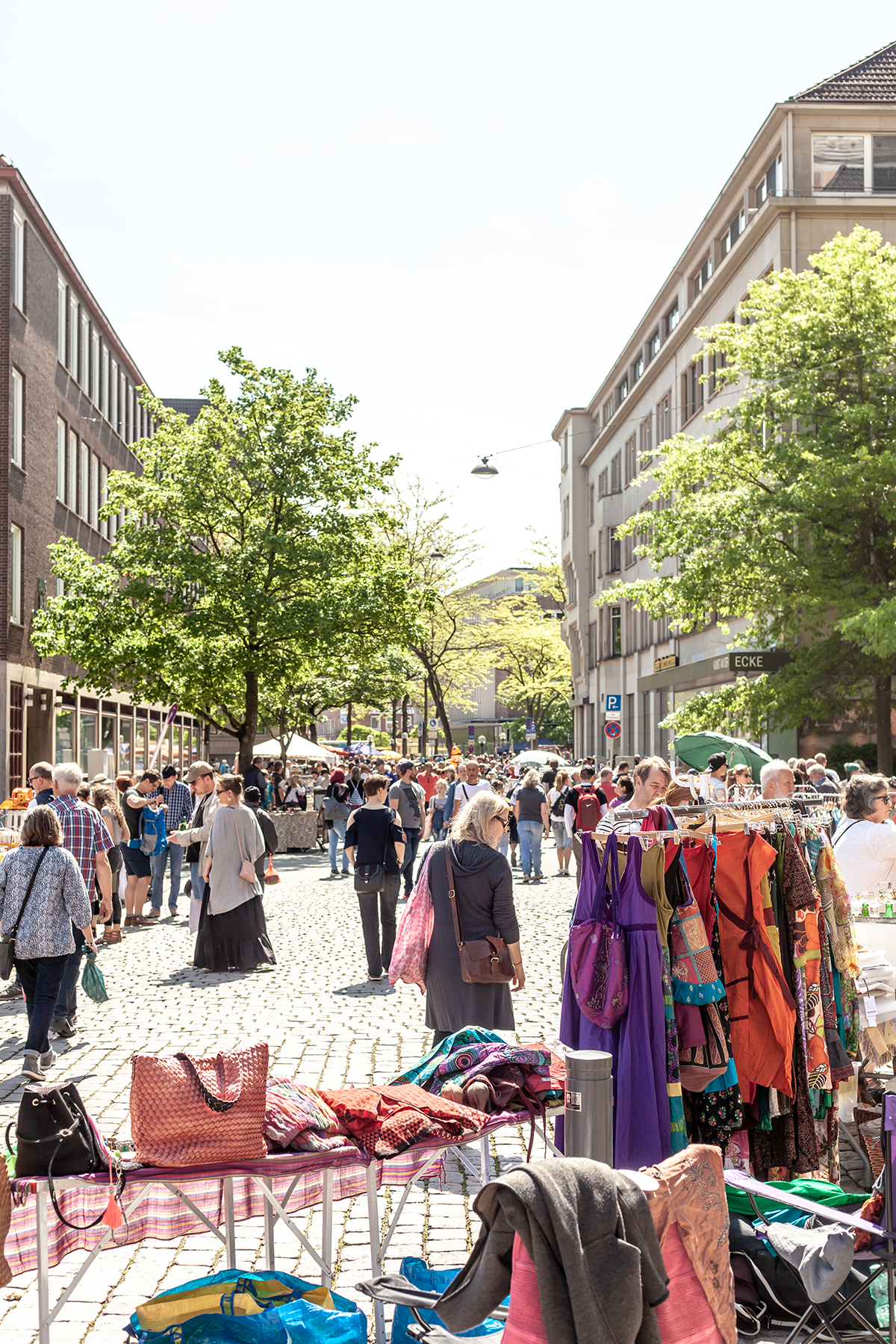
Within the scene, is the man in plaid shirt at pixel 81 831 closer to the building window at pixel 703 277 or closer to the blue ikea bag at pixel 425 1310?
the blue ikea bag at pixel 425 1310

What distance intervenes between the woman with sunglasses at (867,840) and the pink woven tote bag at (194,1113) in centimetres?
503

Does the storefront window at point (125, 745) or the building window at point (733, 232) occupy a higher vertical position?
the building window at point (733, 232)

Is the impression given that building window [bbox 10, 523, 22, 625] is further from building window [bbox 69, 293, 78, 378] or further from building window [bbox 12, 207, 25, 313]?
building window [bbox 69, 293, 78, 378]

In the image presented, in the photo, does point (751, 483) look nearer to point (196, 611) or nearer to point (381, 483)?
point (381, 483)

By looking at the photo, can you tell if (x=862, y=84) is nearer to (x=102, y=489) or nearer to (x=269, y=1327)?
(x=102, y=489)

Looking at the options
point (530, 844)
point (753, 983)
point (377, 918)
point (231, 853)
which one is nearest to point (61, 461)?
point (530, 844)

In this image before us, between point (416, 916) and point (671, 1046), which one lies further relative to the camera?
point (416, 916)

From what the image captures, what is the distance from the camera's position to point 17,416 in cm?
3341

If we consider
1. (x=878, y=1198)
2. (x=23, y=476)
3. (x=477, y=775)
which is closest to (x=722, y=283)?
(x=23, y=476)

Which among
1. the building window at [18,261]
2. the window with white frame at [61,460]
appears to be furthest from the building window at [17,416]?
the window with white frame at [61,460]

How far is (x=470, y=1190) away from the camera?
20.5ft

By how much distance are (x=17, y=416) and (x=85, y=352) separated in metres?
10.2

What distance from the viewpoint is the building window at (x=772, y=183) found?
3244 centimetres

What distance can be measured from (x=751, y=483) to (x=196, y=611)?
14366 mm
